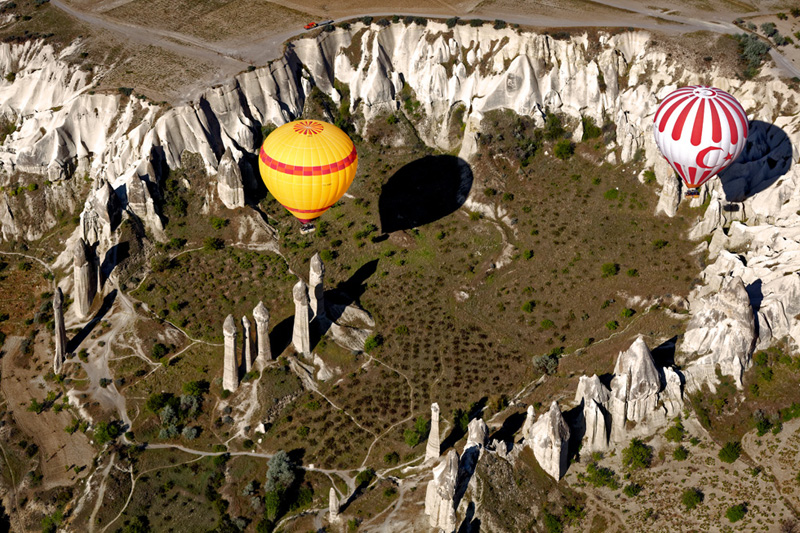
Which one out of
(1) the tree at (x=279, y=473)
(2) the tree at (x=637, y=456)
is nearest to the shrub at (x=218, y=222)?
(1) the tree at (x=279, y=473)

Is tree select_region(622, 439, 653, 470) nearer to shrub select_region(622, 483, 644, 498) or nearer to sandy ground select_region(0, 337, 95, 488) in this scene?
shrub select_region(622, 483, 644, 498)

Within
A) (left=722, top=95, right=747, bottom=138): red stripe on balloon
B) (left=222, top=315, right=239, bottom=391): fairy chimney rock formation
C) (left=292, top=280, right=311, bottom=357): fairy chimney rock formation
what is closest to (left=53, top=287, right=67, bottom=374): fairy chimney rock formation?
(left=222, top=315, right=239, bottom=391): fairy chimney rock formation

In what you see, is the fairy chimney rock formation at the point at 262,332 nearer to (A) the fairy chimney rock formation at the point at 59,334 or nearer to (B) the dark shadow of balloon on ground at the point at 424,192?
(A) the fairy chimney rock formation at the point at 59,334

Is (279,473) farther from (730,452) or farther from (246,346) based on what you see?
(730,452)

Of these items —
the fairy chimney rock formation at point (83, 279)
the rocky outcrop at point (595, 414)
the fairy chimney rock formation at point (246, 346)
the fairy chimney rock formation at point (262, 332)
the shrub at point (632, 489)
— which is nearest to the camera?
the shrub at point (632, 489)

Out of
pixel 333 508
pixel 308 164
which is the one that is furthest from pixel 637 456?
pixel 308 164

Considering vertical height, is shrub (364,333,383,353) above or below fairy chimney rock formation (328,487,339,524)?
above

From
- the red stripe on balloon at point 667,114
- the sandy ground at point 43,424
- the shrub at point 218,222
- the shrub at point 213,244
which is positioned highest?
the red stripe on balloon at point 667,114

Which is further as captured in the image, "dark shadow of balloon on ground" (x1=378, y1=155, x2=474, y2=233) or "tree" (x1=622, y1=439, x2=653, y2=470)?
"dark shadow of balloon on ground" (x1=378, y1=155, x2=474, y2=233)
